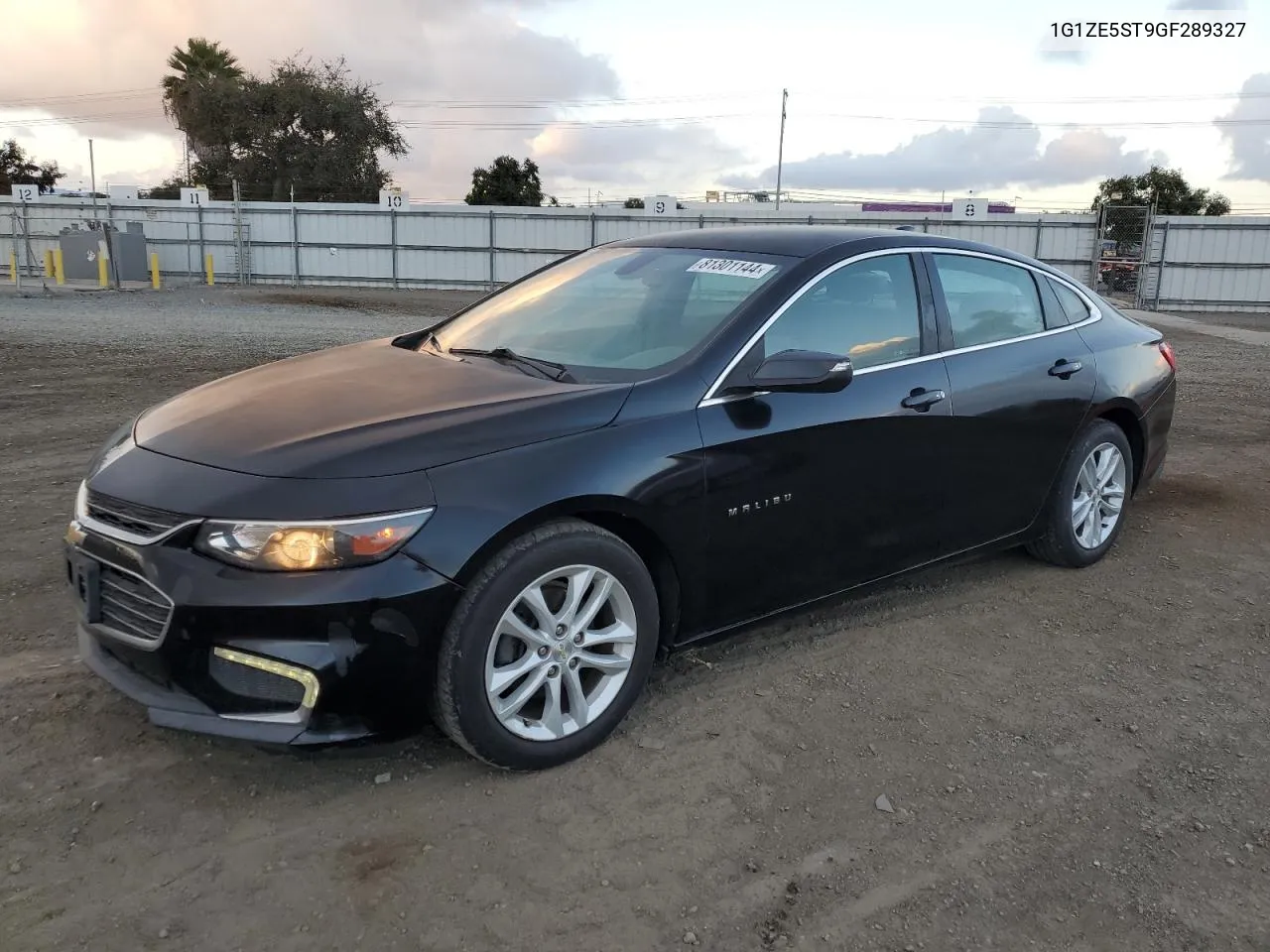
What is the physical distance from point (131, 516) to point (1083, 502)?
4.07 metres

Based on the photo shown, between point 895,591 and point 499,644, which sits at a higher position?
point 499,644

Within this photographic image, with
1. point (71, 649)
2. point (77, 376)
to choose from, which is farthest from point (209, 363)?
point (71, 649)

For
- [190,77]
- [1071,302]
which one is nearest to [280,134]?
[190,77]

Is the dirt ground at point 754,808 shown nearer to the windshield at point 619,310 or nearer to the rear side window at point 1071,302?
the windshield at point 619,310

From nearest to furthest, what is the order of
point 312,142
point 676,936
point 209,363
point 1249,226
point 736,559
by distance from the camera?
point 676,936, point 736,559, point 209,363, point 1249,226, point 312,142

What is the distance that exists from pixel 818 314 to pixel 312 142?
1946 inches

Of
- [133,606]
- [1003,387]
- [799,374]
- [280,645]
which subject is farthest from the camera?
[1003,387]

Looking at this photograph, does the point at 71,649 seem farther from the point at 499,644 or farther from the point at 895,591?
the point at 895,591

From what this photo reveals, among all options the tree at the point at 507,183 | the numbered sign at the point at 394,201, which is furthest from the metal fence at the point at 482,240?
the tree at the point at 507,183

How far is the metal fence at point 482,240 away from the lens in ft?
79.0

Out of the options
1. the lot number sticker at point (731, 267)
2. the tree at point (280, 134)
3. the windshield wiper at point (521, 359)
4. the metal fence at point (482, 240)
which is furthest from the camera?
the tree at point (280, 134)

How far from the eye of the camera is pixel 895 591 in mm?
4496

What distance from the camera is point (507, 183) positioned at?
6631 centimetres

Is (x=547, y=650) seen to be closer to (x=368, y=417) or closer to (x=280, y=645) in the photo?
(x=280, y=645)
